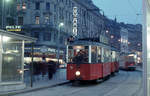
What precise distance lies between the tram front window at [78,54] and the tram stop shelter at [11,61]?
11.3ft

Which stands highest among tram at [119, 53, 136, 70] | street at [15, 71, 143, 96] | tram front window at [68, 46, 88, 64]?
tram front window at [68, 46, 88, 64]

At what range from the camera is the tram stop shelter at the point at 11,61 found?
13.0 m

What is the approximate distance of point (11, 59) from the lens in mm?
13781

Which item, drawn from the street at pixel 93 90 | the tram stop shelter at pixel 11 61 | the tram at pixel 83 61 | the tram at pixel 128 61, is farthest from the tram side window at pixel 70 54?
the tram at pixel 128 61

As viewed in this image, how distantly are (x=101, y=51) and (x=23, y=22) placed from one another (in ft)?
113

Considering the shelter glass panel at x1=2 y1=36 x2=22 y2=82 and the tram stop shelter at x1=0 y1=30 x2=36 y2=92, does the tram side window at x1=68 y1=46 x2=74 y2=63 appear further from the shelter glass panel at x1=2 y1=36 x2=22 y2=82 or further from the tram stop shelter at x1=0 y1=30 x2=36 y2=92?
the shelter glass panel at x1=2 y1=36 x2=22 y2=82

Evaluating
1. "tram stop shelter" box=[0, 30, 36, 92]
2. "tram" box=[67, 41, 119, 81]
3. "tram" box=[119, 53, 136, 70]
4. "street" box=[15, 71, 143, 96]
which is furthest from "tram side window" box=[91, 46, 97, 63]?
"tram" box=[119, 53, 136, 70]

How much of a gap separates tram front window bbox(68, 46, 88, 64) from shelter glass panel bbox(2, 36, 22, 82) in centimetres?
381

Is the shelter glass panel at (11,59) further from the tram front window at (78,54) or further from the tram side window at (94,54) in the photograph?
the tram side window at (94,54)

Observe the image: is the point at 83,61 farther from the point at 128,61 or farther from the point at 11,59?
the point at 128,61

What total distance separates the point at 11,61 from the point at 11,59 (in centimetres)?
11

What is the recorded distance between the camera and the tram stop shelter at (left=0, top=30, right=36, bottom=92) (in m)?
13.0

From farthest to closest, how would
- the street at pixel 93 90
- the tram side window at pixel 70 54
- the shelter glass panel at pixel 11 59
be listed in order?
the tram side window at pixel 70 54 → the shelter glass panel at pixel 11 59 → the street at pixel 93 90

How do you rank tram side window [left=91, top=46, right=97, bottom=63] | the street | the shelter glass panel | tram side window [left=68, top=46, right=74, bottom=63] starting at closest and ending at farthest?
1. the street
2. the shelter glass panel
3. tram side window [left=91, top=46, right=97, bottom=63]
4. tram side window [left=68, top=46, right=74, bottom=63]
